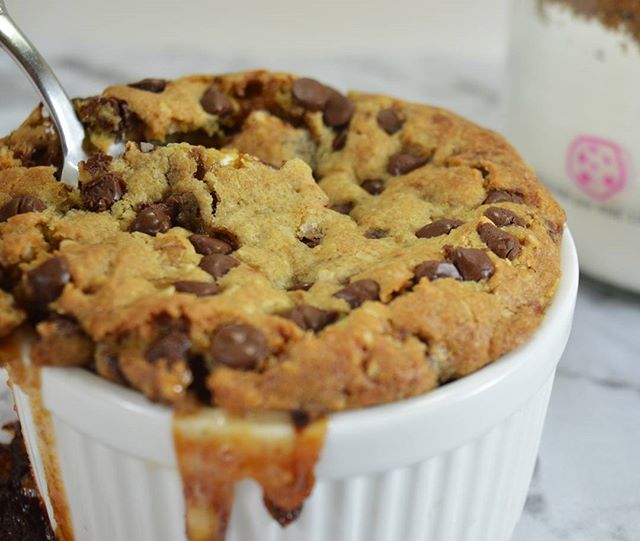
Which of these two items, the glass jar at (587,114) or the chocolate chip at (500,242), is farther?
the glass jar at (587,114)

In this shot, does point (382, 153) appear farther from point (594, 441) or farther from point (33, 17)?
point (33, 17)

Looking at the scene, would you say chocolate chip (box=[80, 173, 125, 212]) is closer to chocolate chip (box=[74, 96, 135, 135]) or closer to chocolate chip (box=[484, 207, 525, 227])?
chocolate chip (box=[74, 96, 135, 135])

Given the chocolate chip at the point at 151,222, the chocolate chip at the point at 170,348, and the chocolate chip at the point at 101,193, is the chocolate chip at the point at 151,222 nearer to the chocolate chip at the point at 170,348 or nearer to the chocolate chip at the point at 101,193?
the chocolate chip at the point at 101,193

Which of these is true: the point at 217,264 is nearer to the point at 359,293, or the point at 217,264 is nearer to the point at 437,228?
the point at 359,293

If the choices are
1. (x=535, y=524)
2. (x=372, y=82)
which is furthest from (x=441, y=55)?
(x=535, y=524)

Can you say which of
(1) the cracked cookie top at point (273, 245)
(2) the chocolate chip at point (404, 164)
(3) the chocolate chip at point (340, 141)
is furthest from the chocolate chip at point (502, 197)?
(3) the chocolate chip at point (340, 141)
